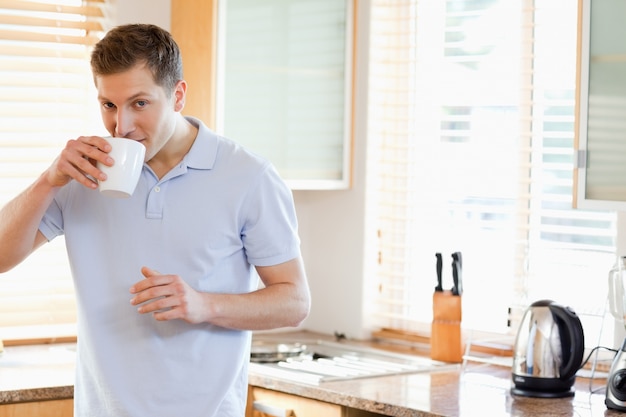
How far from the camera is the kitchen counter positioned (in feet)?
7.84

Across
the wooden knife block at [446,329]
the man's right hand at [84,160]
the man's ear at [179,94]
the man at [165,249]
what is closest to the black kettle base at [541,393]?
the wooden knife block at [446,329]

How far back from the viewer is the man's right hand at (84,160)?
1.73 meters

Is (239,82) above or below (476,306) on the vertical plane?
above

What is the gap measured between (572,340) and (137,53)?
1.36 meters

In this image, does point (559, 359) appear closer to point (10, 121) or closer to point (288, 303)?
point (288, 303)

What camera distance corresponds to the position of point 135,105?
71.1 inches

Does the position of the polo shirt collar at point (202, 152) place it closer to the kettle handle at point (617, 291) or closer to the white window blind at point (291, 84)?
the white window blind at point (291, 84)

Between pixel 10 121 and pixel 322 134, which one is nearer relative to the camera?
pixel 10 121

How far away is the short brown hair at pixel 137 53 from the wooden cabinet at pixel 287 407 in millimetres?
1029

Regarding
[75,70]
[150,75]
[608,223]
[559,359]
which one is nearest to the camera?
[150,75]

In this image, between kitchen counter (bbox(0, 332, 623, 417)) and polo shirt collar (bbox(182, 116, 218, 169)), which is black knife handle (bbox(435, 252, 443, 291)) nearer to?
kitchen counter (bbox(0, 332, 623, 417))

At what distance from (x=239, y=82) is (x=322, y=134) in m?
0.38

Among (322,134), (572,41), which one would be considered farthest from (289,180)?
(572,41)

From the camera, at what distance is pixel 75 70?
3.14 m
